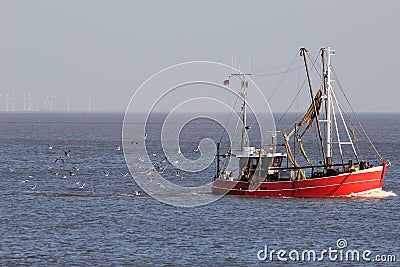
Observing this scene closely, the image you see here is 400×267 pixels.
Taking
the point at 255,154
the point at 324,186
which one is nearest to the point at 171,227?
the point at 255,154

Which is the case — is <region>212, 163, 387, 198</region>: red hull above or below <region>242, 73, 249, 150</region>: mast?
below

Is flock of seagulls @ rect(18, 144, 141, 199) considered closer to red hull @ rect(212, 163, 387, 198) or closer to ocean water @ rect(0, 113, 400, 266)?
ocean water @ rect(0, 113, 400, 266)

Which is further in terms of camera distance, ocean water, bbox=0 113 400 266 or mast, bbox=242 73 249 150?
mast, bbox=242 73 249 150

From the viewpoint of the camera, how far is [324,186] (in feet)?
237

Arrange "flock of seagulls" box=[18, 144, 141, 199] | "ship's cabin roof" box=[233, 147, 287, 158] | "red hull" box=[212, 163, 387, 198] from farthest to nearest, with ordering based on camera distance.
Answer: "flock of seagulls" box=[18, 144, 141, 199]
"ship's cabin roof" box=[233, 147, 287, 158]
"red hull" box=[212, 163, 387, 198]

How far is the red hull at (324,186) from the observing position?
7219 cm

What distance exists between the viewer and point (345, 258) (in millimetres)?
49812

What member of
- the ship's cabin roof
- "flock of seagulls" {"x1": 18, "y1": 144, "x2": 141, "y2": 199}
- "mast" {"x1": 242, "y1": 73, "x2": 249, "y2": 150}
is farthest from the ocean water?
"mast" {"x1": 242, "y1": 73, "x2": 249, "y2": 150}

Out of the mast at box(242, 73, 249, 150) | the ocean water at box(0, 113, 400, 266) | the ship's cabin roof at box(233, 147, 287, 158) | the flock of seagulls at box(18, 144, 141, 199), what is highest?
the mast at box(242, 73, 249, 150)

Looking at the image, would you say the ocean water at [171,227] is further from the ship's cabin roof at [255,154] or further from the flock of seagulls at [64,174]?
the ship's cabin roof at [255,154]

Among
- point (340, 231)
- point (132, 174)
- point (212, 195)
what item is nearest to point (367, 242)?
point (340, 231)

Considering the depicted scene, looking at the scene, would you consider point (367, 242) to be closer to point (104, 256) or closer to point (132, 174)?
point (104, 256)

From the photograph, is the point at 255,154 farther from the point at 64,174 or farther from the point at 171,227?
the point at 64,174

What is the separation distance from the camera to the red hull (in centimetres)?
7219
